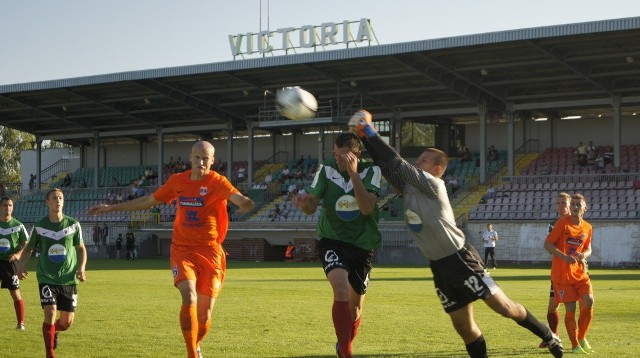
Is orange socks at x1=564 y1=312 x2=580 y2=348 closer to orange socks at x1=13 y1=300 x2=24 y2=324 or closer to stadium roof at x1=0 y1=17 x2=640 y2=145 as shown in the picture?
orange socks at x1=13 y1=300 x2=24 y2=324

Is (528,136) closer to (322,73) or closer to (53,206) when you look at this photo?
(322,73)

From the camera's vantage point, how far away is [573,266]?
41.5 feet

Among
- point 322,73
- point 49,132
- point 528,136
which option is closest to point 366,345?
point 322,73

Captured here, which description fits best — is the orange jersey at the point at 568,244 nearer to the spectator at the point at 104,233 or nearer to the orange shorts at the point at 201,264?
the orange shorts at the point at 201,264

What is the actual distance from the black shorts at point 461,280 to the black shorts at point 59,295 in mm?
5174

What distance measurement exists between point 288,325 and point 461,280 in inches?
265

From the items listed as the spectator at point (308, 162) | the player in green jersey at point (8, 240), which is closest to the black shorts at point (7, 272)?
the player in green jersey at point (8, 240)

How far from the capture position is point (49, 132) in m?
69.9

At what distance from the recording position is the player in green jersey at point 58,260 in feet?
40.6

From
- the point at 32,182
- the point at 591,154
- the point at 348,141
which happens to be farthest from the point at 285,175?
the point at 348,141

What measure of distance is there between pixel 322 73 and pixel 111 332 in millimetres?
35571

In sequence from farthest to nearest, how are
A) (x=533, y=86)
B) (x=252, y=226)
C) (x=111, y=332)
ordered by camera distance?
(x=252, y=226)
(x=533, y=86)
(x=111, y=332)

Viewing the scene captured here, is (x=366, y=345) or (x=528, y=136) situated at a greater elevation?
(x=528, y=136)

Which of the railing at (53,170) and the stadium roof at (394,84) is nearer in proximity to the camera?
the stadium roof at (394,84)
